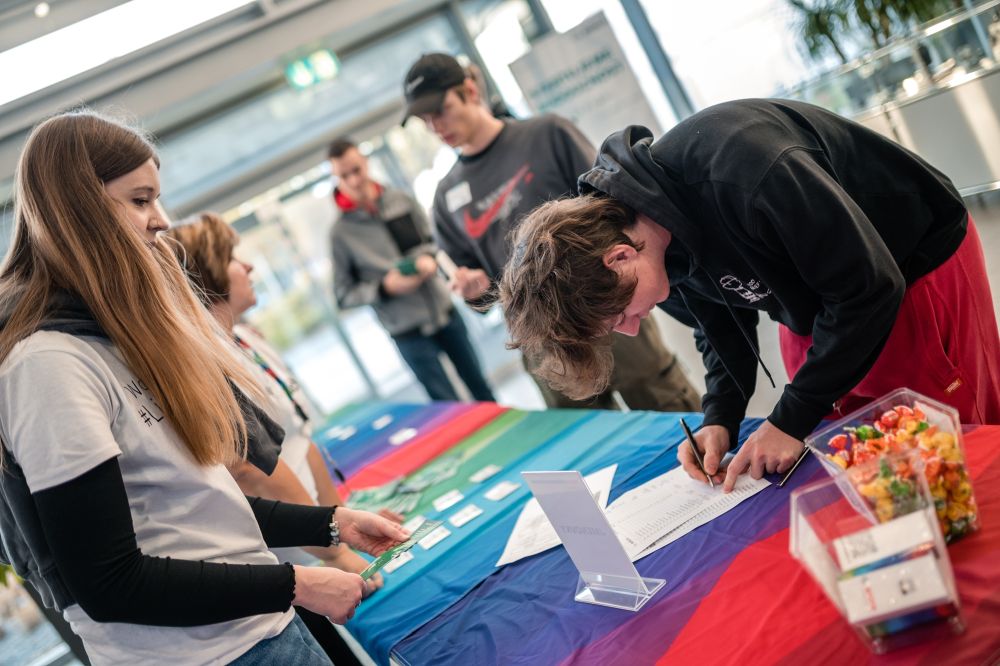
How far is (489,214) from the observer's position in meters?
2.78

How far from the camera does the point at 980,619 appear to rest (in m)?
0.83

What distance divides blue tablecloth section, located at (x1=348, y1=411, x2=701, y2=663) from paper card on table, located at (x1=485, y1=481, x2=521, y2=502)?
0.02 meters

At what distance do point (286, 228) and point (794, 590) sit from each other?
5751 mm

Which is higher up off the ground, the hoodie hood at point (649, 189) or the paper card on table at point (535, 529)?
the hoodie hood at point (649, 189)

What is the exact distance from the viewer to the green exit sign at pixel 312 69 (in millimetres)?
5348

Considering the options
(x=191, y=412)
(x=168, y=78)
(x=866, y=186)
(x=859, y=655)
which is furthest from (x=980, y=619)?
(x=168, y=78)

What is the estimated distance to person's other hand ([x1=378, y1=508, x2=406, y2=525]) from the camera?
2029 mm

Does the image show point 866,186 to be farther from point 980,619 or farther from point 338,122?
point 338,122

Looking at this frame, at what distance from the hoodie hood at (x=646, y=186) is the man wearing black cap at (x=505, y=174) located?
4.11ft

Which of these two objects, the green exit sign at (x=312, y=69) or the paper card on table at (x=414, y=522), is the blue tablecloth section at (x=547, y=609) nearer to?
the paper card on table at (x=414, y=522)

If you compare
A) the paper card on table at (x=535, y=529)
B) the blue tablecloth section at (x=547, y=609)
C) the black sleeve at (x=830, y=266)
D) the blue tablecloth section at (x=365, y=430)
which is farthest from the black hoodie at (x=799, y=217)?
the blue tablecloth section at (x=365, y=430)

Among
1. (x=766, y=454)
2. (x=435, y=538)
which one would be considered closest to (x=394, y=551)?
(x=435, y=538)

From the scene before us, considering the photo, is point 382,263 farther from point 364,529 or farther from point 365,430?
point 364,529

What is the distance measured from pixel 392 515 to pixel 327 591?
77cm
